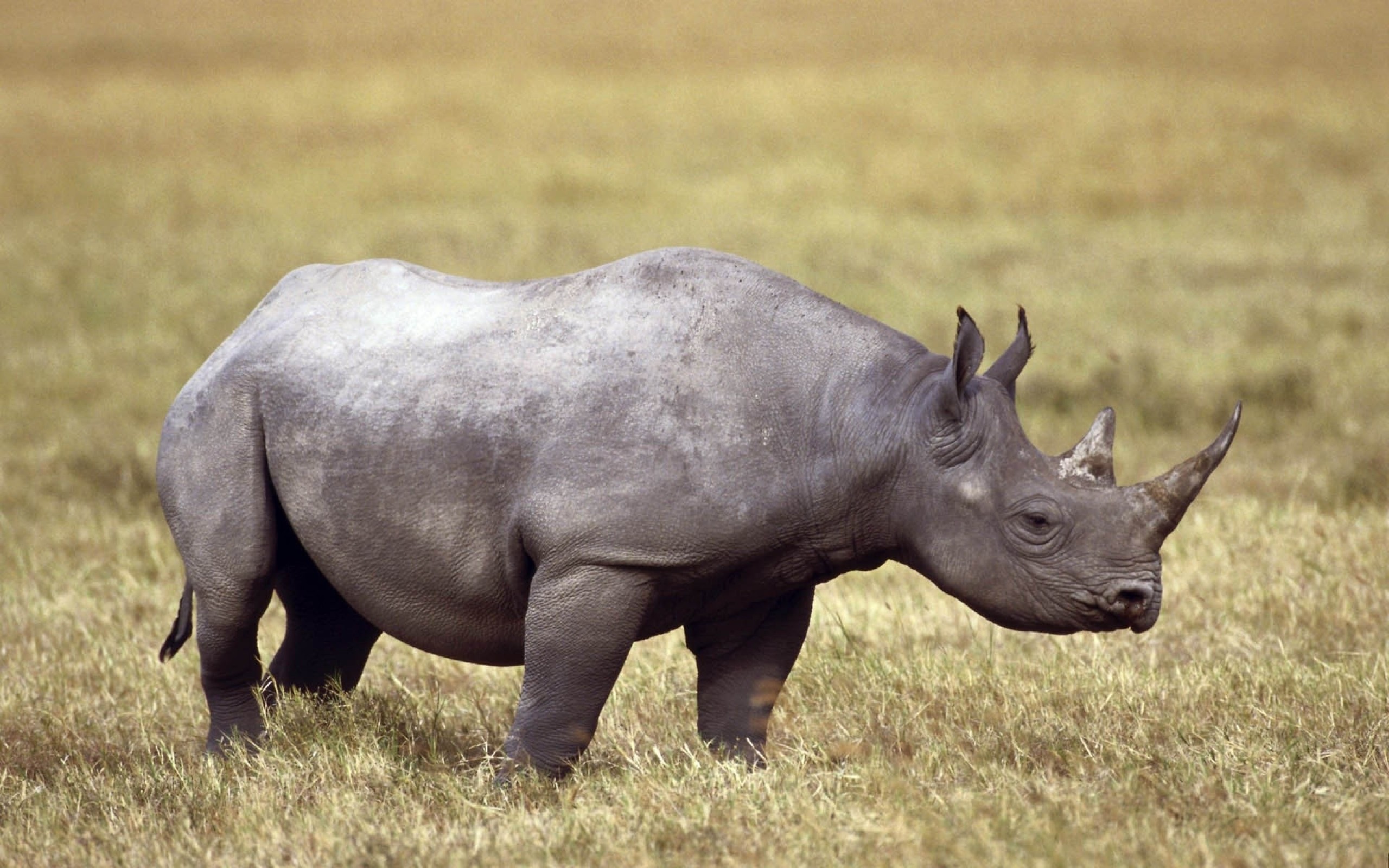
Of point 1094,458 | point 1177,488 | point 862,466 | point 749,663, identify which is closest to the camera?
point 1177,488

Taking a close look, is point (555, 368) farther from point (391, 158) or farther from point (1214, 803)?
point (391, 158)

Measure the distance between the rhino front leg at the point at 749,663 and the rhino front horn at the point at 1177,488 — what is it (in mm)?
1135

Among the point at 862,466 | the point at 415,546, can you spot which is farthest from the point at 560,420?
the point at 862,466

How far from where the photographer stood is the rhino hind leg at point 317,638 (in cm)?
573

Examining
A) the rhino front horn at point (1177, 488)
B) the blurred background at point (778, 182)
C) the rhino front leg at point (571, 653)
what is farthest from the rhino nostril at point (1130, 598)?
the blurred background at point (778, 182)

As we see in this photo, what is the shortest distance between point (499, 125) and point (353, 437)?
18.3 m

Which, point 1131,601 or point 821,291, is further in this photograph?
point 821,291

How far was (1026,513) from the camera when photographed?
14.9 ft

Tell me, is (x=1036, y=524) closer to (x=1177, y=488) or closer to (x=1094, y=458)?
(x=1094, y=458)

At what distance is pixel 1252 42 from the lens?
26391mm

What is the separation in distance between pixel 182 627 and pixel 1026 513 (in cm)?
280

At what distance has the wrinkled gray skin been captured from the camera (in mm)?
4594

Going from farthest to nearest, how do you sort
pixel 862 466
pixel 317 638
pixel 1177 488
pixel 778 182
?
pixel 778 182, pixel 317 638, pixel 862 466, pixel 1177 488

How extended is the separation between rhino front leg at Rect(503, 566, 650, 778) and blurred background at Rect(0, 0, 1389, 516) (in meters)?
5.02
